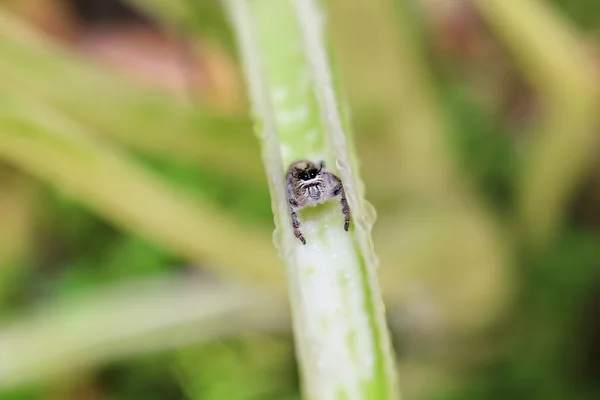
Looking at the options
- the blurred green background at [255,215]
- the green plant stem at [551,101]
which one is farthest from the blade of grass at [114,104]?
the green plant stem at [551,101]

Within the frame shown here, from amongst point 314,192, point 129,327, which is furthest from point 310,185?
point 129,327

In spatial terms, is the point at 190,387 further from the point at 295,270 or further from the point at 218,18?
the point at 295,270

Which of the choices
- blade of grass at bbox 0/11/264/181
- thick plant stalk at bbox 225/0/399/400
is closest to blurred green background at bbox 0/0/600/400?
blade of grass at bbox 0/11/264/181

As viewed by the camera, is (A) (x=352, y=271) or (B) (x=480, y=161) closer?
(A) (x=352, y=271)

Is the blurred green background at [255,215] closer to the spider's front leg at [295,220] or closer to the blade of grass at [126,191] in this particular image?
the blade of grass at [126,191]

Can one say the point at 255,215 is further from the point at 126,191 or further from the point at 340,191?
the point at 340,191

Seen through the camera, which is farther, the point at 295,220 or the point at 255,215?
the point at 255,215

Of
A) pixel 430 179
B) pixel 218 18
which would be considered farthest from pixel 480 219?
pixel 218 18

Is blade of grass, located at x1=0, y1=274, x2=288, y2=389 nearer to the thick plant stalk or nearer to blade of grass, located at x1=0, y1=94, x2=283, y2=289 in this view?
blade of grass, located at x1=0, y1=94, x2=283, y2=289
